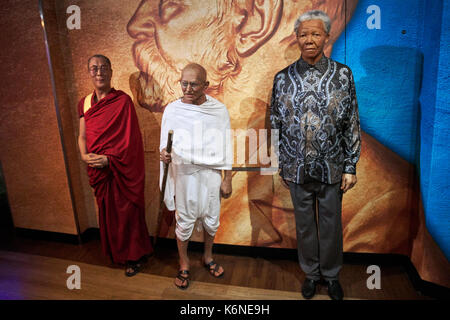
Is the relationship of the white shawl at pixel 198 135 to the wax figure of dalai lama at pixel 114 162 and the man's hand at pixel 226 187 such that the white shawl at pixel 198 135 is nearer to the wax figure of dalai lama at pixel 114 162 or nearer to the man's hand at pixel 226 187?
the man's hand at pixel 226 187

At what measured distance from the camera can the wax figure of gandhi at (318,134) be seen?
202 cm

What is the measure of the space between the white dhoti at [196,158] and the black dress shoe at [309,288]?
790mm

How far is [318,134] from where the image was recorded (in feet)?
6.75

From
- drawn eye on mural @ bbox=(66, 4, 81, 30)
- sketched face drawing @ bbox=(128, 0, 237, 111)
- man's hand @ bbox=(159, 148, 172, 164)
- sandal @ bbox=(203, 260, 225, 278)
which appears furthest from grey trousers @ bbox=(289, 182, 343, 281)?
drawn eye on mural @ bbox=(66, 4, 81, 30)

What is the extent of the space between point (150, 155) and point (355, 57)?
182 cm

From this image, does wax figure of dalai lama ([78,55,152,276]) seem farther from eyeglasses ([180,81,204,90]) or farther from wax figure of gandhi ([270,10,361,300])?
wax figure of gandhi ([270,10,361,300])

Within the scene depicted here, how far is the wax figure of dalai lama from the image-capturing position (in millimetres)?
2434

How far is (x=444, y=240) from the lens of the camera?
7.14 ft

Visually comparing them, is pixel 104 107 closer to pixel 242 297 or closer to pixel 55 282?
pixel 55 282

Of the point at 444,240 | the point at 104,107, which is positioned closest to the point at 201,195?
the point at 104,107

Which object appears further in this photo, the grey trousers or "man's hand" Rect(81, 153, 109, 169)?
"man's hand" Rect(81, 153, 109, 169)

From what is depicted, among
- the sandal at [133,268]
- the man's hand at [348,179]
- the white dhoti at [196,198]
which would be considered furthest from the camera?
the sandal at [133,268]

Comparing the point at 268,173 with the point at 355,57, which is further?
the point at 268,173

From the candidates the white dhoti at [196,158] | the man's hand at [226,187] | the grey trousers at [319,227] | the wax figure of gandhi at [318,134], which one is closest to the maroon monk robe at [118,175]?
the white dhoti at [196,158]
